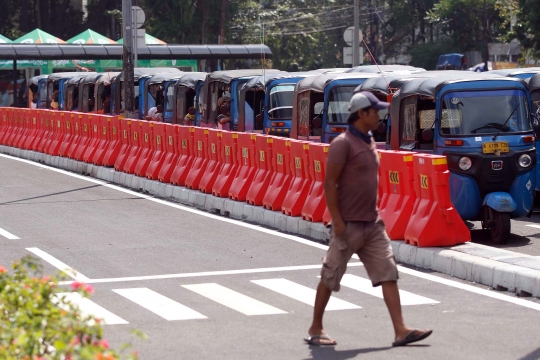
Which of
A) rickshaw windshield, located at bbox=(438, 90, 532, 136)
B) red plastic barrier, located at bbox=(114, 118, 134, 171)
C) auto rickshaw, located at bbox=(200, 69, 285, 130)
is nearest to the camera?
rickshaw windshield, located at bbox=(438, 90, 532, 136)

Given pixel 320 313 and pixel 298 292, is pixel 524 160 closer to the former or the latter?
pixel 298 292

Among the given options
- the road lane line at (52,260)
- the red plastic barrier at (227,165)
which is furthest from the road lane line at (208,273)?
the red plastic barrier at (227,165)

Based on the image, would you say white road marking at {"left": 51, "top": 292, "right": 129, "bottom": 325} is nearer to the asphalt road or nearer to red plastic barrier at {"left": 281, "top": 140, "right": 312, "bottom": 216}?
the asphalt road

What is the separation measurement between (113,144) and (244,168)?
743cm

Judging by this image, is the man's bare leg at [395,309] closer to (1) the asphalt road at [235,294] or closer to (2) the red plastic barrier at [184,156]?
(1) the asphalt road at [235,294]

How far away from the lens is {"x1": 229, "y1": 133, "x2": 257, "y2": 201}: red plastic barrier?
16.6m

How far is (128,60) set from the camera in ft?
84.6

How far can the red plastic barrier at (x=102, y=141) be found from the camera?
24116 mm

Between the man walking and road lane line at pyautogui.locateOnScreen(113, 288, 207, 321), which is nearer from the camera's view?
the man walking

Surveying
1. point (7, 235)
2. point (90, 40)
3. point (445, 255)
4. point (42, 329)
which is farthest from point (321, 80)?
point (90, 40)

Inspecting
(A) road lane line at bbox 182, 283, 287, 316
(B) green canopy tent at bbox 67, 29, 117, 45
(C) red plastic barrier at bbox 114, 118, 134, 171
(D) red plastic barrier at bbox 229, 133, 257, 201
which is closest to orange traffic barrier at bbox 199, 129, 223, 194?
(D) red plastic barrier at bbox 229, 133, 257, 201

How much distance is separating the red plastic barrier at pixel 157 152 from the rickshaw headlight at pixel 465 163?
26.3 feet

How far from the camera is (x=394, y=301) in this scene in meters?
7.76

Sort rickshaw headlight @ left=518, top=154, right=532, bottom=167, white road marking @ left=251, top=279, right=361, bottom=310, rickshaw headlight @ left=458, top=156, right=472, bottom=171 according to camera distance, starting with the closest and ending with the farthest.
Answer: white road marking @ left=251, top=279, right=361, bottom=310 → rickshaw headlight @ left=458, top=156, right=472, bottom=171 → rickshaw headlight @ left=518, top=154, right=532, bottom=167
